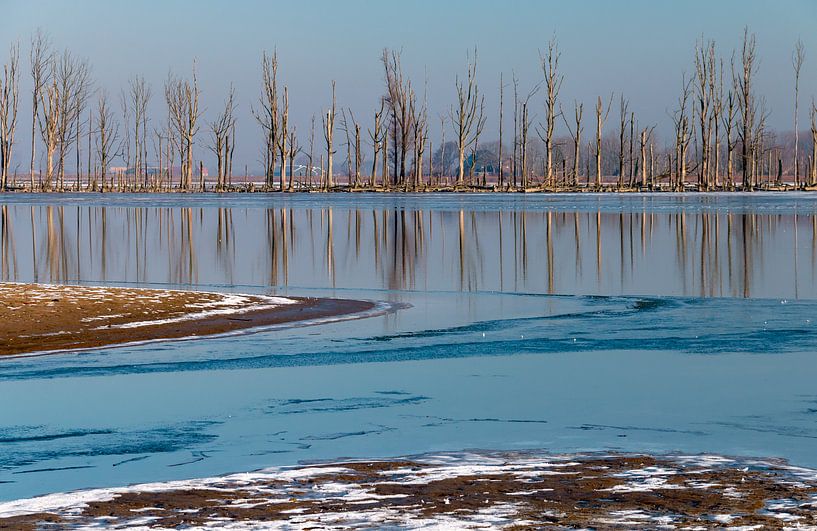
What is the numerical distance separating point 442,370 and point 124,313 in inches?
216

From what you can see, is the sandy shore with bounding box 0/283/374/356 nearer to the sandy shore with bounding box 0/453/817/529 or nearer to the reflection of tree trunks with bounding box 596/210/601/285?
the reflection of tree trunks with bounding box 596/210/601/285

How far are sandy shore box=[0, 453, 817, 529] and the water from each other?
442mm

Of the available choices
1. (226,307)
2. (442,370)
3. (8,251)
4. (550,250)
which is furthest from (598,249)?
(442,370)

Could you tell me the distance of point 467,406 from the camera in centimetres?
843

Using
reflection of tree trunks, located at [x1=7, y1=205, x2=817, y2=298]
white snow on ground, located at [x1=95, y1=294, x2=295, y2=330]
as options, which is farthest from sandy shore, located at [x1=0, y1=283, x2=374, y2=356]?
reflection of tree trunks, located at [x1=7, y1=205, x2=817, y2=298]

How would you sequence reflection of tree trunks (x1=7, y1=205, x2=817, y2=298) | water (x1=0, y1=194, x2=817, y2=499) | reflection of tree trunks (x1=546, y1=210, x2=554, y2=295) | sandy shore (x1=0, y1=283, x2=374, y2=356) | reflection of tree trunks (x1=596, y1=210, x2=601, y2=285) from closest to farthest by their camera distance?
water (x1=0, y1=194, x2=817, y2=499)
sandy shore (x1=0, y1=283, x2=374, y2=356)
reflection of tree trunks (x1=546, y1=210, x2=554, y2=295)
reflection of tree trunks (x1=7, y1=205, x2=817, y2=298)
reflection of tree trunks (x1=596, y1=210, x2=601, y2=285)

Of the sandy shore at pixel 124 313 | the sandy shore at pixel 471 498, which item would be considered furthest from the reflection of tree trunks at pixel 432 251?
the sandy shore at pixel 471 498

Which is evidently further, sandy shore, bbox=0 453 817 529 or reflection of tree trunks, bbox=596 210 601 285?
reflection of tree trunks, bbox=596 210 601 285

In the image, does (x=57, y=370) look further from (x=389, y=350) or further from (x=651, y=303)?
(x=651, y=303)

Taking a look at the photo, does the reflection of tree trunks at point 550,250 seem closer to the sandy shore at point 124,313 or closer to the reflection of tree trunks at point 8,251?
the sandy shore at point 124,313

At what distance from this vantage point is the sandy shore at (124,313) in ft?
40.8

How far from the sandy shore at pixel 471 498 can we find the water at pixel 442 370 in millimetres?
442

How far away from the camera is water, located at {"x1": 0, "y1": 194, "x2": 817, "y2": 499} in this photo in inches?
280

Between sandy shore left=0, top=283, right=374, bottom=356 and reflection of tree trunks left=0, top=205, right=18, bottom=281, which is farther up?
reflection of tree trunks left=0, top=205, right=18, bottom=281
